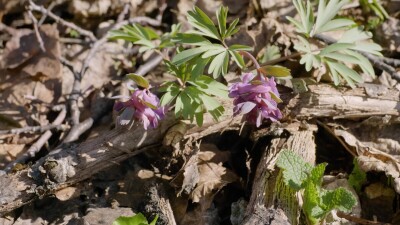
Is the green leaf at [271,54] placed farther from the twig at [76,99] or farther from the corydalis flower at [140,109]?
the twig at [76,99]

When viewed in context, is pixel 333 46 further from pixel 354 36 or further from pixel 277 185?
pixel 277 185

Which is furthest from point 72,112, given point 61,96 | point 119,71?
point 119,71

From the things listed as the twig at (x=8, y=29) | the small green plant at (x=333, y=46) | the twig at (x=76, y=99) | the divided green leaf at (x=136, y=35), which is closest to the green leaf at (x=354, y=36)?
the small green plant at (x=333, y=46)

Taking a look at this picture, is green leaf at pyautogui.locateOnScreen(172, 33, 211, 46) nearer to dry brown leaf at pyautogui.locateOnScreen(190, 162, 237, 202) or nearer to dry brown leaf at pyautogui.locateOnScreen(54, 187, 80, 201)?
dry brown leaf at pyautogui.locateOnScreen(190, 162, 237, 202)

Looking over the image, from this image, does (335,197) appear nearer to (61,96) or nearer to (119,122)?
(119,122)

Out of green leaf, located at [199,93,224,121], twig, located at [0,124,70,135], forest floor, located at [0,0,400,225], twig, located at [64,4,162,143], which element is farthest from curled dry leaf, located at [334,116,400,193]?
twig, located at [0,124,70,135]

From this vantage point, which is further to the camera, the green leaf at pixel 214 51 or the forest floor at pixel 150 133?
the forest floor at pixel 150 133
